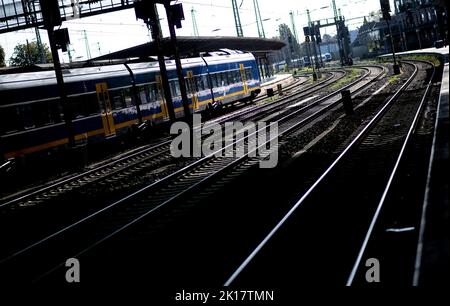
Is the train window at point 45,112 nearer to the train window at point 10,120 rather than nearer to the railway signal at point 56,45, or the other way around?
the railway signal at point 56,45

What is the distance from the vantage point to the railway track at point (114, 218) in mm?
7398

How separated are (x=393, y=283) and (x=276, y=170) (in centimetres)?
648

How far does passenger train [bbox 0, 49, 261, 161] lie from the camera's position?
47.6ft

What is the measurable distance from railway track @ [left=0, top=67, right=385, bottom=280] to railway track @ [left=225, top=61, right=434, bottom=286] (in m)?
2.69

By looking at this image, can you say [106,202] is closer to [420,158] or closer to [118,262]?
[118,262]

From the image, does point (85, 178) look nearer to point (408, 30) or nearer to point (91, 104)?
point (91, 104)

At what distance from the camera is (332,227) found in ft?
22.9

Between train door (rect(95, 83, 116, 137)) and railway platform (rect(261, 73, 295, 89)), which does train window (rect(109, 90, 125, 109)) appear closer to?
train door (rect(95, 83, 116, 137))

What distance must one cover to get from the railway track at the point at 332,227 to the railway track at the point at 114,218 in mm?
2689

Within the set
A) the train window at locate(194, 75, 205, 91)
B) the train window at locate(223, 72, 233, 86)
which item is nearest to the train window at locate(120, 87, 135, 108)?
the train window at locate(194, 75, 205, 91)

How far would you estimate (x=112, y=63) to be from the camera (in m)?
20.5

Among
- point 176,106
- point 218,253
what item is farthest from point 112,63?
point 218,253

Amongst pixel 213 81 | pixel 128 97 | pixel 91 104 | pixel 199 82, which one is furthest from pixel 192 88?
Answer: pixel 91 104

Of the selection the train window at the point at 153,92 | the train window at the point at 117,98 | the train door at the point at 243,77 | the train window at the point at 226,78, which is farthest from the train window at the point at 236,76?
the train window at the point at 117,98
